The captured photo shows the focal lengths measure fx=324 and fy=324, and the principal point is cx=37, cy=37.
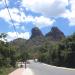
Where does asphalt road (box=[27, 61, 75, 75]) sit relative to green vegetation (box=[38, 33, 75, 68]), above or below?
below

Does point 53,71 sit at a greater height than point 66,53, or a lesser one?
lesser

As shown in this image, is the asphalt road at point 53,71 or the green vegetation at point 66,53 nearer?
the asphalt road at point 53,71

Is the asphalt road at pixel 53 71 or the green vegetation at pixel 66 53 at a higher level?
the green vegetation at pixel 66 53

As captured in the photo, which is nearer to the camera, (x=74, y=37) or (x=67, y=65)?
(x=67, y=65)

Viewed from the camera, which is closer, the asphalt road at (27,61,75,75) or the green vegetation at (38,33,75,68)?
the asphalt road at (27,61,75,75)

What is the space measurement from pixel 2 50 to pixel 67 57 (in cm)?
1912

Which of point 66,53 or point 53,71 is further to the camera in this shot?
point 66,53

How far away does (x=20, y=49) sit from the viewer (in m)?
108

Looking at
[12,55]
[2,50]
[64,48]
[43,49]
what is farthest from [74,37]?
[43,49]

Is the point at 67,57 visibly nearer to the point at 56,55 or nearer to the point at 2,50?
the point at 56,55

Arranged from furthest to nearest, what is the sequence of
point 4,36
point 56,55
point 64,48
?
1. point 56,55
2. point 64,48
3. point 4,36

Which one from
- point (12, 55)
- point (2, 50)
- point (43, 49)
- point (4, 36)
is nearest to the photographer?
point (4, 36)

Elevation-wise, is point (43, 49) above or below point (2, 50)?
above

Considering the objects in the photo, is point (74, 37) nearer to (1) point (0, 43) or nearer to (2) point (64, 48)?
(2) point (64, 48)
